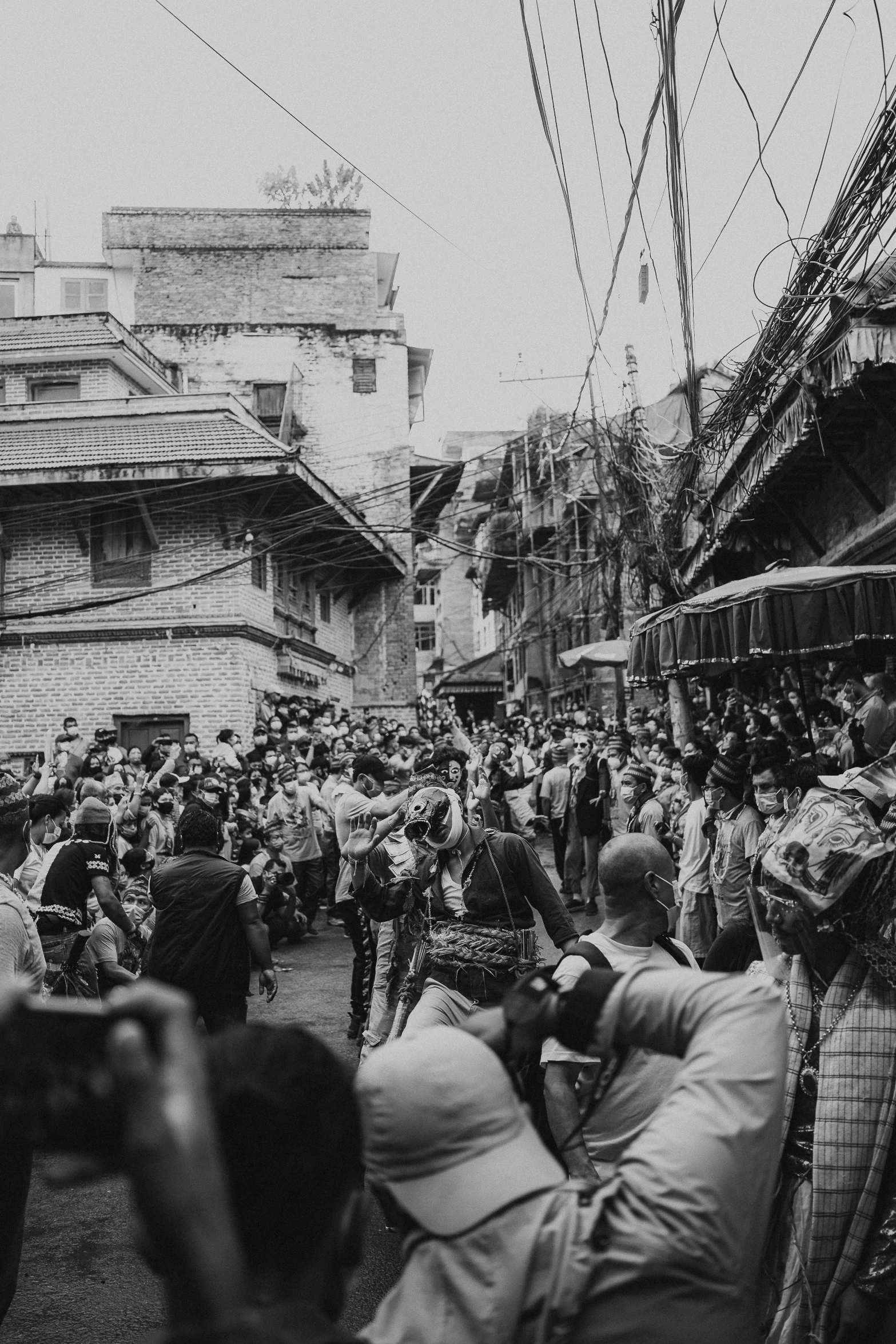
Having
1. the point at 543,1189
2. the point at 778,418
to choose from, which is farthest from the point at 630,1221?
the point at 778,418

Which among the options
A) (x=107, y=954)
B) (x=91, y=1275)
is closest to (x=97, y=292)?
(x=107, y=954)

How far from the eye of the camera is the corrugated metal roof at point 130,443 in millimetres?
19938

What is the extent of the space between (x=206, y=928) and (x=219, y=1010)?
454mm

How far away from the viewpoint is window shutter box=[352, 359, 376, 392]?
110 ft

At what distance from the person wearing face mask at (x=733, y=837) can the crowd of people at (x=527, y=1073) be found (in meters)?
0.02

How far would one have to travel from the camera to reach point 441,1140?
1646 millimetres

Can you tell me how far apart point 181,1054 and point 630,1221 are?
791 millimetres

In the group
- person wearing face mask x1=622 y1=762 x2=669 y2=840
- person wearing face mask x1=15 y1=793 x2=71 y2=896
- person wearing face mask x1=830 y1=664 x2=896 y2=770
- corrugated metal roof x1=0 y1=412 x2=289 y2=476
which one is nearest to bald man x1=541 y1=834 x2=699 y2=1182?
person wearing face mask x1=830 y1=664 x2=896 y2=770

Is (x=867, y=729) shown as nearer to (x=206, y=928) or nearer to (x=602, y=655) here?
(x=206, y=928)

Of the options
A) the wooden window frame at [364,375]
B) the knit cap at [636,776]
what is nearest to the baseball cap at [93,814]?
the knit cap at [636,776]

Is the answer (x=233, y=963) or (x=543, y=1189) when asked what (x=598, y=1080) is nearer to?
(x=543, y=1189)

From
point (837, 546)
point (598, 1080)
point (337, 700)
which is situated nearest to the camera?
point (598, 1080)

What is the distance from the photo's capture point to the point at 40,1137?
4.25 feet

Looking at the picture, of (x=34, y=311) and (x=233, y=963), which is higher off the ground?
(x=34, y=311)
